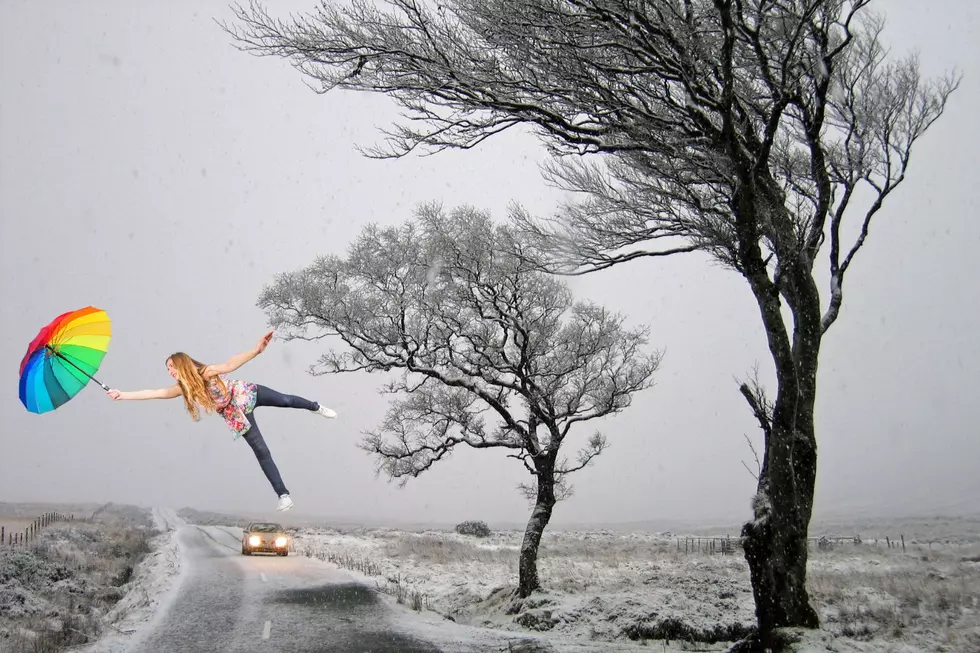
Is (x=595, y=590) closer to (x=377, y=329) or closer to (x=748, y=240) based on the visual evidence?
(x=377, y=329)

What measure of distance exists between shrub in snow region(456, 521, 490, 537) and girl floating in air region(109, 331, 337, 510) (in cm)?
4708

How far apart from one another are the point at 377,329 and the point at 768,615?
9.49m

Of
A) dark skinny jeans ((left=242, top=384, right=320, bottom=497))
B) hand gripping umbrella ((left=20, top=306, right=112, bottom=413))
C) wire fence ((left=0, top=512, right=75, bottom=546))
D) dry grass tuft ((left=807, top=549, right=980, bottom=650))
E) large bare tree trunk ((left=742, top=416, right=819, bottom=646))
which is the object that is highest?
hand gripping umbrella ((left=20, top=306, right=112, bottom=413))

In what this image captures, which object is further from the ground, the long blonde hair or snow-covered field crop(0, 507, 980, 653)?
the long blonde hair

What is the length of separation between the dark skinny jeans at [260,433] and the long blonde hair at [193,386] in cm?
18

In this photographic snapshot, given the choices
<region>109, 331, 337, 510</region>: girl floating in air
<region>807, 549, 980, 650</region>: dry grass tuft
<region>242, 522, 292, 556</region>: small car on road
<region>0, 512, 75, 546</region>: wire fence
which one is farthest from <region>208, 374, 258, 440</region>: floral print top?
<region>0, 512, 75, 546</region>: wire fence

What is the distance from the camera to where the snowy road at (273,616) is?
33.8 feet

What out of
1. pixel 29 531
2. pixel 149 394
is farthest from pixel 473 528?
pixel 149 394

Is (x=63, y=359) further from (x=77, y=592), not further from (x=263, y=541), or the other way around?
(x=263, y=541)

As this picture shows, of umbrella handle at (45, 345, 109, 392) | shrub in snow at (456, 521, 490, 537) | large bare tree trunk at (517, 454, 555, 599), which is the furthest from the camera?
shrub in snow at (456, 521, 490, 537)

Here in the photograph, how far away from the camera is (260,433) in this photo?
9.61ft

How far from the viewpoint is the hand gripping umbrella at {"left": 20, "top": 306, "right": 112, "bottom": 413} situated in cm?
277

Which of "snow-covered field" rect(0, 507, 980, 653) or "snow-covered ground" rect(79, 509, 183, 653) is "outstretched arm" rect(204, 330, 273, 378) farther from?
"snow-covered ground" rect(79, 509, 183, 653)

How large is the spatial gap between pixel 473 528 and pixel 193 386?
161 feet
